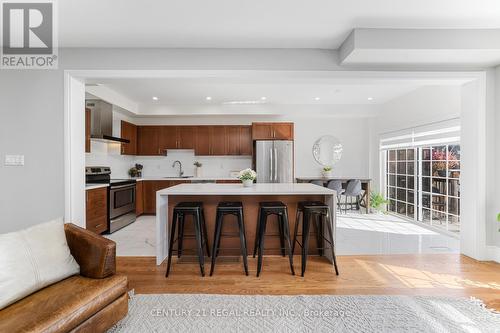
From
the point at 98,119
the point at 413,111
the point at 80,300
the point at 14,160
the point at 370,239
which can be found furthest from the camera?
the point at 413,111

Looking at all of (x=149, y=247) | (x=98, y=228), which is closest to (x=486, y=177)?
(x=149, y=247)

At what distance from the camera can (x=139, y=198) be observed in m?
5.93

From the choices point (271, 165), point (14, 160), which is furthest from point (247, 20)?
point (271, 165)

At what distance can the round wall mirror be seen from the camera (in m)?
7.08

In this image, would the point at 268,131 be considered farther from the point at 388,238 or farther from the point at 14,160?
the point at 14,160

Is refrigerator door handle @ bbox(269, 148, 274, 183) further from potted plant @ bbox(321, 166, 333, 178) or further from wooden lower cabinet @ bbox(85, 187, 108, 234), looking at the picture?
wooden lower cabinet @ bbox(85, 187, 108, 234)

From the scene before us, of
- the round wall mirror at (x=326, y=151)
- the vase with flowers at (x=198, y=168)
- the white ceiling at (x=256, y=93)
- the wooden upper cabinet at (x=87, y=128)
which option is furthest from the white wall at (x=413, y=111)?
the wooden upper cabinet at (x=87, y=128)

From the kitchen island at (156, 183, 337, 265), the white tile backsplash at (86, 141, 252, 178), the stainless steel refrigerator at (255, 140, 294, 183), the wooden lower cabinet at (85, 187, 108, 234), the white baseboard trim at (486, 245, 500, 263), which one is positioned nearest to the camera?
the white baseboard trim at (486, 245, 500, 263)

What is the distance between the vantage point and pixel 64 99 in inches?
122

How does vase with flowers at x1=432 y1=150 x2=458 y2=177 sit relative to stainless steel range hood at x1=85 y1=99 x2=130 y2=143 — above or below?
below

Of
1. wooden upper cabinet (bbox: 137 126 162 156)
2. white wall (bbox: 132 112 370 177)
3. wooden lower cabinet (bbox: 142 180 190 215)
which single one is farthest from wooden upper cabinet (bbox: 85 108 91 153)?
white wall (bbox: 132 112 370 177)

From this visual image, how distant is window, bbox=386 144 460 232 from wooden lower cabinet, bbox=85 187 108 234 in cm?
573

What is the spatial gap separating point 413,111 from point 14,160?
20.8 feet

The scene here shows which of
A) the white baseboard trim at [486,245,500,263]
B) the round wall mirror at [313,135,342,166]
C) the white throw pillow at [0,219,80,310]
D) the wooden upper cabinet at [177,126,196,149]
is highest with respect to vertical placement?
the wooden upper cabinet at [177,126,196,149]
